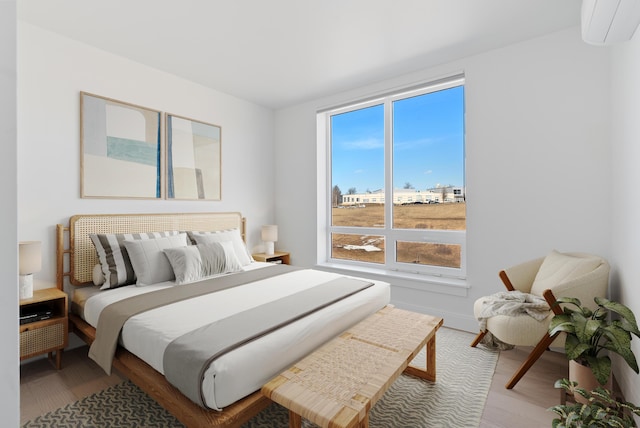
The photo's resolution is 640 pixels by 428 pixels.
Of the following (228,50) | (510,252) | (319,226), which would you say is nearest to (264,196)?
(319,226)

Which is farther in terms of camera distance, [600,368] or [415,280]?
[415,280]

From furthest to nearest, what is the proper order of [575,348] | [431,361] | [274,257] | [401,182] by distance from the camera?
[274,257] → [401,182] → [431,361] → [575,348]

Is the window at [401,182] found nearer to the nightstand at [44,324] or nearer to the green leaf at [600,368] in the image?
the green leaf at [600,368]

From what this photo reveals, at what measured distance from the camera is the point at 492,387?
212 cm

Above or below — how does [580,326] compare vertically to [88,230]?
below

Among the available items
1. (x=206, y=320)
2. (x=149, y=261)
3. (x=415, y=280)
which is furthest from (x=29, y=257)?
(x=415, y=280)

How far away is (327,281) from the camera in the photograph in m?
2.72

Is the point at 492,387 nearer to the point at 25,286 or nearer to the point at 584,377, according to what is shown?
the point at 584,377

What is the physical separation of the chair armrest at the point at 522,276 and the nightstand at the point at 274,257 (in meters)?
2.62

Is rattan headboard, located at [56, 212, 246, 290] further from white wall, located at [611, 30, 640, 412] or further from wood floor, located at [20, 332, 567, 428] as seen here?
white wall, located at [611, 30, 640, 412]

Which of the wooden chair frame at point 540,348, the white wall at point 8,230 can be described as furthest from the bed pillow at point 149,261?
the wooden chair frame at point 540,348

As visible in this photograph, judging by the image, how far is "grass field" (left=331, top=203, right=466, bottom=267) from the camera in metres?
3.34

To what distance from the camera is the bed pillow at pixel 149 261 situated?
259 centimetres

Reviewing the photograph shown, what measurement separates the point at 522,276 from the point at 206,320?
250cm
